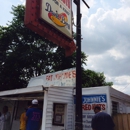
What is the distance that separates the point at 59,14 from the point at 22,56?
11060mm

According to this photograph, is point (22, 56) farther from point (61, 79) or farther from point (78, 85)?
point (78, 85)

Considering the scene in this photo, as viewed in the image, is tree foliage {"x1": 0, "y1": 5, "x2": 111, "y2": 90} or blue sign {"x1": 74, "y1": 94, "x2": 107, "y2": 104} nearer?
blue sign {"x1": 74, "y1": 94, "x2": 107, "y2": 104}

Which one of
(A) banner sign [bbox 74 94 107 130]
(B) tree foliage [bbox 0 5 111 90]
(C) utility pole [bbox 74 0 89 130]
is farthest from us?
(B) tree foliage [bbox 0 5 111 90]

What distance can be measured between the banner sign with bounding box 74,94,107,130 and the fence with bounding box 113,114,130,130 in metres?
0.65

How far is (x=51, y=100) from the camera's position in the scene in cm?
621

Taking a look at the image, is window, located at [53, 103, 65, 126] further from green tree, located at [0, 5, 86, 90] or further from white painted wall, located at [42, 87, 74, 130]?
green tree, located at [0, 5, 86, 90]

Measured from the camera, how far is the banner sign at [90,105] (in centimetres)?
689

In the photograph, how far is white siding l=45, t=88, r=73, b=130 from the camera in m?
6.00

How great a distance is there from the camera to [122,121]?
6.14m

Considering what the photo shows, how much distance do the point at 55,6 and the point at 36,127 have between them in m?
4.86

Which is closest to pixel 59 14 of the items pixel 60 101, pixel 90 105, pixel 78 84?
pixel 78 84

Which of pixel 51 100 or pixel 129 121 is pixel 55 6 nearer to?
pixel 51 100

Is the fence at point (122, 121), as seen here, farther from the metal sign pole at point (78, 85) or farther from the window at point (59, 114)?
the window at point (59, 114)

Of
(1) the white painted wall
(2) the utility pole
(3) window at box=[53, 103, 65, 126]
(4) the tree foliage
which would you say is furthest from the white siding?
(4) the tree foliage
